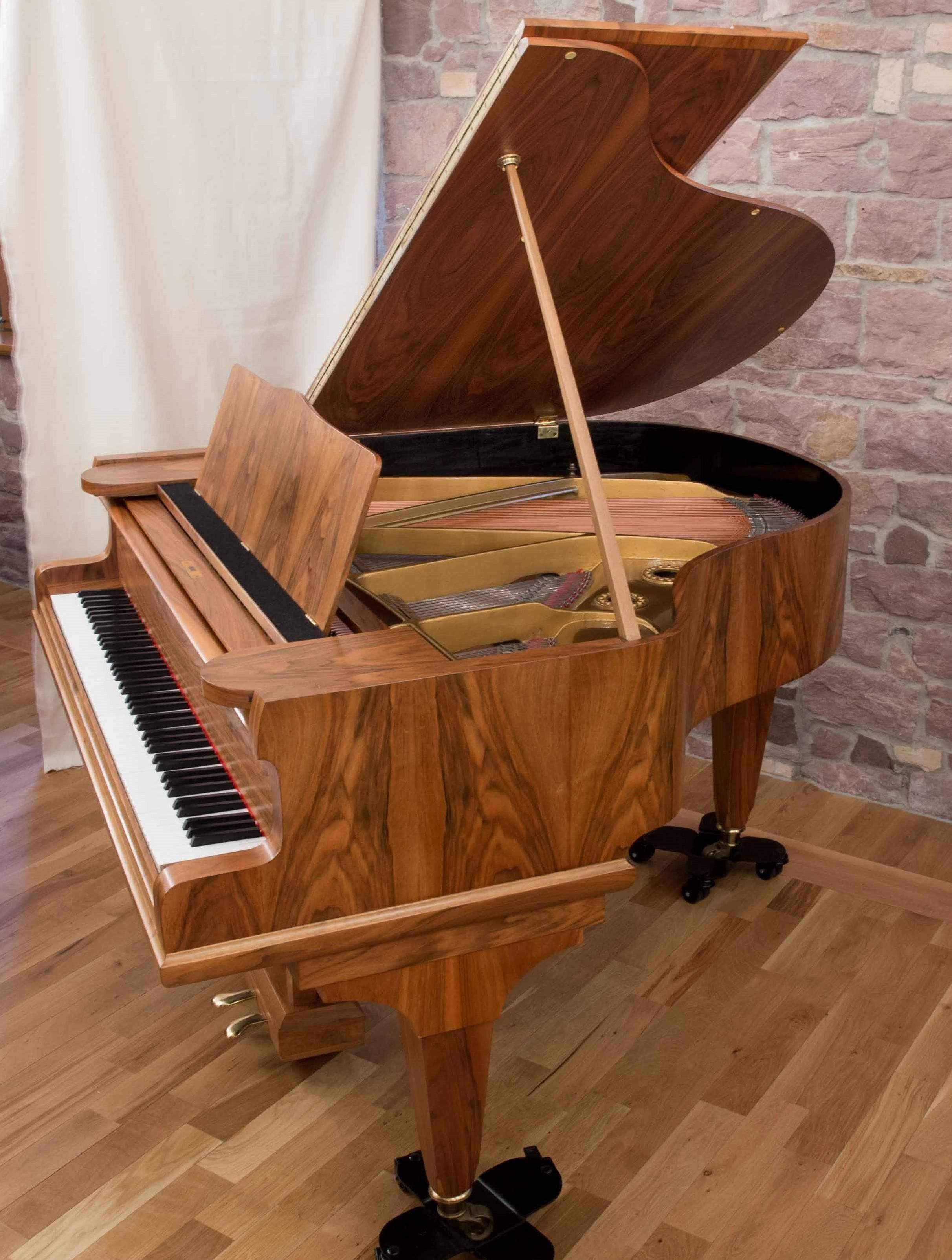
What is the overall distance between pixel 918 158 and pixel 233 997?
7.80 feet

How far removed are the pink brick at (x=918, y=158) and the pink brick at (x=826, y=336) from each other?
0.26 meters

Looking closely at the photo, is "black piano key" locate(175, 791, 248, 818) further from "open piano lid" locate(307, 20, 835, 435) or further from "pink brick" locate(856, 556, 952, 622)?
"pink brick" locate(856, 556, 952, 622)

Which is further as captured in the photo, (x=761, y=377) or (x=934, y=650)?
(x=761, y=377)

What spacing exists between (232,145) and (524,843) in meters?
2.59

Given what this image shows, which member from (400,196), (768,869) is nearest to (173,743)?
(768,869)

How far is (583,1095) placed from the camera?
86.7 inches

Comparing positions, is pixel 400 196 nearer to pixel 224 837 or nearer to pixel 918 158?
pixel 918 158

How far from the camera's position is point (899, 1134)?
2096 mm

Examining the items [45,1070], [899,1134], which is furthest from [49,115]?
[899,1134]

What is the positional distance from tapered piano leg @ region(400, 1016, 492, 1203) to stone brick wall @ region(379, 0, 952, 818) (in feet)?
6.20

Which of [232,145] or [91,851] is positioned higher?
[232,145]

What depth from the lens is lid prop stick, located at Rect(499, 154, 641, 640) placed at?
1628 millimetres

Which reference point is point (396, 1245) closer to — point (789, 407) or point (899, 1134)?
point (899, 1134)

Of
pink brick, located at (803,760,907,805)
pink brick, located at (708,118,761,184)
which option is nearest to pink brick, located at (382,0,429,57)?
pink brick, located at (708,118,761,184)
